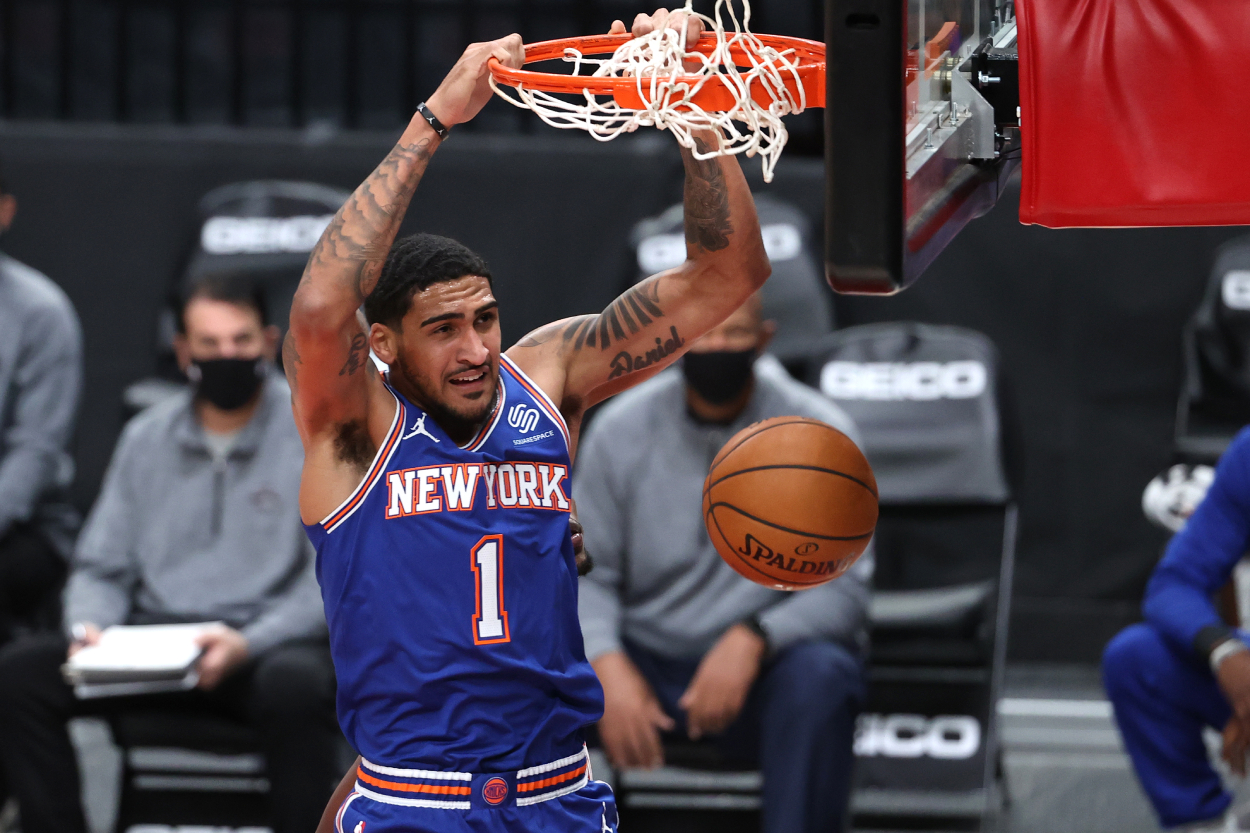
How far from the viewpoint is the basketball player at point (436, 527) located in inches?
119

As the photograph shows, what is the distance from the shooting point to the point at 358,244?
9.82 ft

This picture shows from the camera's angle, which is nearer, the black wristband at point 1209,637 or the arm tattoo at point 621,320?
the arm tattoo at point 621,320

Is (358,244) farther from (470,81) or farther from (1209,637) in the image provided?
(1209,637)

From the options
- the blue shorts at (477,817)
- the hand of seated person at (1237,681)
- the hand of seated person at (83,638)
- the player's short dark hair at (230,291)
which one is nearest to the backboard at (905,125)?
the blue shorts at (477,817)

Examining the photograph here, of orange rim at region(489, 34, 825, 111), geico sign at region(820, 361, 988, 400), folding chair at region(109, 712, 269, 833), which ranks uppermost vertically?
orange rim at region(489, 34, 825, 111)

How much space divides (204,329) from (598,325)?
7.38 feet

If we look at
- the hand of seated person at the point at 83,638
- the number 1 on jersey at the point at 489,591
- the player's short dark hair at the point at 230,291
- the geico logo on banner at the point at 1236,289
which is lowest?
the hand of seated person at the point at 83,638

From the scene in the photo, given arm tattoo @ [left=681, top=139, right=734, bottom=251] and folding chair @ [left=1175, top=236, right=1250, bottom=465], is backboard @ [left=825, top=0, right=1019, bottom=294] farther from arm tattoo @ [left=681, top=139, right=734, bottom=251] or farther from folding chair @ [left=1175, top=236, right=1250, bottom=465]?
folding chair @ [left=1175, top=236, right=1250, bottom=465]

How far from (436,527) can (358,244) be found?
0.56 meters

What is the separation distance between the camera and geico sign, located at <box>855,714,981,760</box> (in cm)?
517

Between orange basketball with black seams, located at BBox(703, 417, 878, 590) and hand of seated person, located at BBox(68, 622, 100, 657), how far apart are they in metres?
2.20

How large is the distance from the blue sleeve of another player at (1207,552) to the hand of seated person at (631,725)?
59.5 inches

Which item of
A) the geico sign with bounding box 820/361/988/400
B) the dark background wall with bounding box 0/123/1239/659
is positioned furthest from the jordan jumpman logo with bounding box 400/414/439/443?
the dark background wall with bounding box 0/123/1239/659

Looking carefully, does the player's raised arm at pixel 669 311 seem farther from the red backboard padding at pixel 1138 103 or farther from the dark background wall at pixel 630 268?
the dark background wall at pixel 630 268
